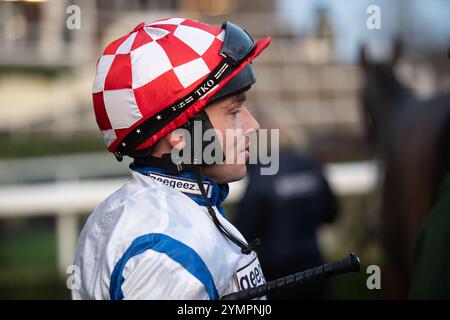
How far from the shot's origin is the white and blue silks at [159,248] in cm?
140

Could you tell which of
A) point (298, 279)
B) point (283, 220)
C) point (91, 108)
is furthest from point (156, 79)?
point (91, 108)

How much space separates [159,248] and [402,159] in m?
3.06

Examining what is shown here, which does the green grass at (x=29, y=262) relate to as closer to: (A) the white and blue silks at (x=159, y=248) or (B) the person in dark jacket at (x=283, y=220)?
(B) the person in dark jacket at (x=283, y=220)

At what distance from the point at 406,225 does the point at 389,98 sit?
126cm

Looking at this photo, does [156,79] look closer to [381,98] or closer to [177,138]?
[177,138]

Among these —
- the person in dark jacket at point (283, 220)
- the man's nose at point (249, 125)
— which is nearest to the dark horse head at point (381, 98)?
the person in dark jacket at point (283, 220)

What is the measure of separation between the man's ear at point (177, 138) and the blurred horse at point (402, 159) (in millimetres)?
2123

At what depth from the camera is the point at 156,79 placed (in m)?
1.62

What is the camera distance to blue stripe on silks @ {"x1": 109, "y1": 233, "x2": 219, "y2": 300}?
1.42 meters

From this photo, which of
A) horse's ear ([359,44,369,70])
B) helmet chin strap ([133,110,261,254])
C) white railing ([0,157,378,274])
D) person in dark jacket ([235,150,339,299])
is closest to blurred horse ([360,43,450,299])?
horse's ear ([359,44,369,70])

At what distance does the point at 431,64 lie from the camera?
1453 cm

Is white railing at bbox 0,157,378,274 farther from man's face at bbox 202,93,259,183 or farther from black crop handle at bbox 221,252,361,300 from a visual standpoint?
black crop handle at bbox 221,252,361,300

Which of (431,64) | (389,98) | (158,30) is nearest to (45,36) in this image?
(431,64)

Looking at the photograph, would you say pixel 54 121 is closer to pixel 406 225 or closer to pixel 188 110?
pixel 406 225
